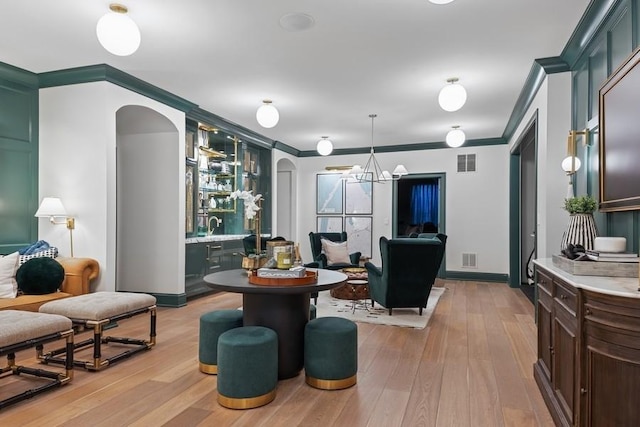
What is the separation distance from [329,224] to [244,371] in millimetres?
6447

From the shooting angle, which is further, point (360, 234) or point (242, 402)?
point (360, 234)

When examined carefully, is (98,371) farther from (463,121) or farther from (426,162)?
(426,162)

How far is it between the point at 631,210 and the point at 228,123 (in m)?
5.42

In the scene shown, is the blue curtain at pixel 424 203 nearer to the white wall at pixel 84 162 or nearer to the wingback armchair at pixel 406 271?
the wingback armchair at pixel 406 271

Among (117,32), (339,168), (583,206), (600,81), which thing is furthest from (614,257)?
(339,168)

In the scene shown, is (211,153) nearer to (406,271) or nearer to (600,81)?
(406,271)

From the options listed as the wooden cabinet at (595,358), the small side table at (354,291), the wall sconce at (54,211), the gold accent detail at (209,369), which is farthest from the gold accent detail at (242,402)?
the wall sconce at (54,211)

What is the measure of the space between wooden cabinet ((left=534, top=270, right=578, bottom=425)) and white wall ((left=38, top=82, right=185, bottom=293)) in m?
4.00

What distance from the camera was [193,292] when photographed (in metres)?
5.65

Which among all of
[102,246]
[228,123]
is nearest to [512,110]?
[228,123]

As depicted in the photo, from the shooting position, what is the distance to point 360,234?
28.0 feet

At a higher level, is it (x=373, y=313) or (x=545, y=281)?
(x=545, y=281)

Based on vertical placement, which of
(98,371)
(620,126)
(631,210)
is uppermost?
(620,126)

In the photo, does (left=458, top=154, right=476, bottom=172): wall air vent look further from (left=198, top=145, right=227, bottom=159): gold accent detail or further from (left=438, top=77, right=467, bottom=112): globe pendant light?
(left=198, top=145, right=227, bottom=159): gold accent detail
